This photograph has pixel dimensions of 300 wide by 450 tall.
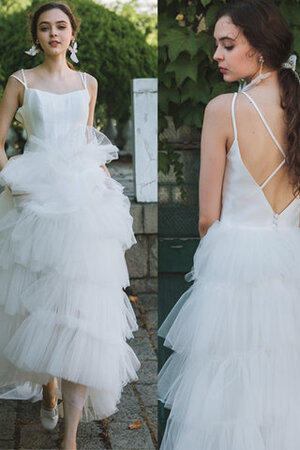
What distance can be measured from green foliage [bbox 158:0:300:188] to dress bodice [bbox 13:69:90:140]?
2.13ft

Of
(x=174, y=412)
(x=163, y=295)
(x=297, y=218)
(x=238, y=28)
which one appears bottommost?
(x=174, y=412)

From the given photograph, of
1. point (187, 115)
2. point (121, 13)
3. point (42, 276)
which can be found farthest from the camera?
point (187, 115)

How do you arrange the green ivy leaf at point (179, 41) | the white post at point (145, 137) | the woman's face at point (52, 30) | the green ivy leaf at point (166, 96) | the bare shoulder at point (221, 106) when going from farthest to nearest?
1. the green ivy leaf at point (166, 96)
2. the green ivy leaf at point (179, 41)
3. the white post at point (145, 137)
4. the woman's face at point (52, 30)
5. the bare shoulder at point (221, 106)

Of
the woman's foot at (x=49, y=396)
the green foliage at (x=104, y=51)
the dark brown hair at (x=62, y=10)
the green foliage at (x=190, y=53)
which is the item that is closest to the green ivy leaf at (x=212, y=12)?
the green foliage at (x=190, y=53)

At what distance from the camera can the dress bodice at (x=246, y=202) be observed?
176 cm

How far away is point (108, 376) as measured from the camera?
208cm

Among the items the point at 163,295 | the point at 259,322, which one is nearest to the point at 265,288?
the point at 259,322

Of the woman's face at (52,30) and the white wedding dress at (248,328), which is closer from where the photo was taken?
the white wedding dress at (248,328)

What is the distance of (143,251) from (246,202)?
23.9 inches

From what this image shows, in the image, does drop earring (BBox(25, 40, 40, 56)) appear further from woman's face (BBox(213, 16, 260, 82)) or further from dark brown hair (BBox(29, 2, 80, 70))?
woman's face (BBox(213, 16, 260, 82))

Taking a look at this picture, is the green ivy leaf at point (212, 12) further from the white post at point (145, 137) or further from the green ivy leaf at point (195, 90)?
the white post at point (145, 137)

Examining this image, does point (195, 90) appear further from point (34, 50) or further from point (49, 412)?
point (49, 412)

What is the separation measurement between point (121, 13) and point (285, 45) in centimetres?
70

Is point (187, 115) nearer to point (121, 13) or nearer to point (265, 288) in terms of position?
point (121, 13)
